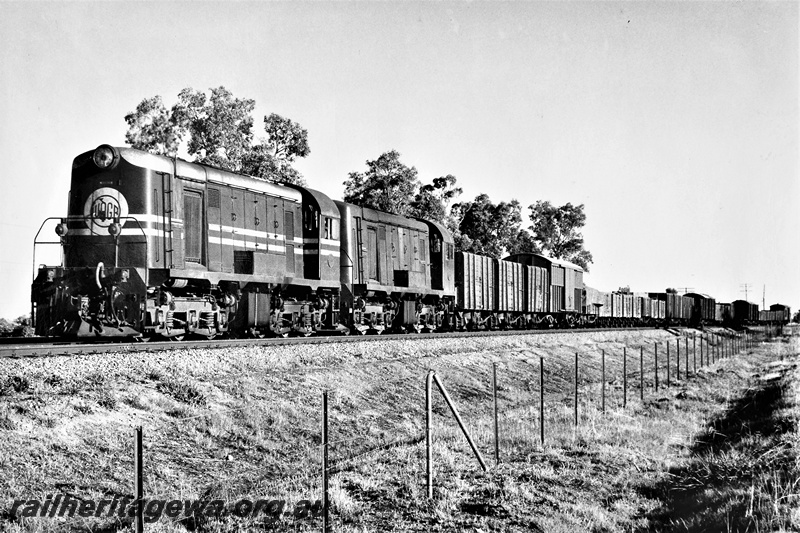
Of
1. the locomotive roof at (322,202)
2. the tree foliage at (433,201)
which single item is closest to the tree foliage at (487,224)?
the tree foliage at (433,201)

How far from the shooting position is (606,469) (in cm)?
1112

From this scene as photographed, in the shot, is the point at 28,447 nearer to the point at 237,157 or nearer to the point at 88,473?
the point at 88,473

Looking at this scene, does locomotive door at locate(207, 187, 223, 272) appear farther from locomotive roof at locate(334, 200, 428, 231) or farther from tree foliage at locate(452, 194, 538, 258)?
tree foliage at locate(452, 194, 538, 258)

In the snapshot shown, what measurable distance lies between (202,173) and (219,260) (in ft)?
6.46

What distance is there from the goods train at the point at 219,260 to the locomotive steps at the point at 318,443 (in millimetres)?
2245

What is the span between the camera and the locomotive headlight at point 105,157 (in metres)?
14.7

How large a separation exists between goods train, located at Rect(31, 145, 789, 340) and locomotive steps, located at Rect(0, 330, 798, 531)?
7.37ft

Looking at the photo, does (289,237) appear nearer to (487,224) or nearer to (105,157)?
(105,157)

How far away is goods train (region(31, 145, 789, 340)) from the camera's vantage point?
13.7m

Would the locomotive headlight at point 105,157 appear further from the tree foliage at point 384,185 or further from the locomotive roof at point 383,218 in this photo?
the tree foliage at point 384,185

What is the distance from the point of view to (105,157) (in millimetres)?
14727

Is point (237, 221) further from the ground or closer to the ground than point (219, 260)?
further from the ground

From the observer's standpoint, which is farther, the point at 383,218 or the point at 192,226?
the point at 383,218

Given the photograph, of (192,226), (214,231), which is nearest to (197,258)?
(192,226)
